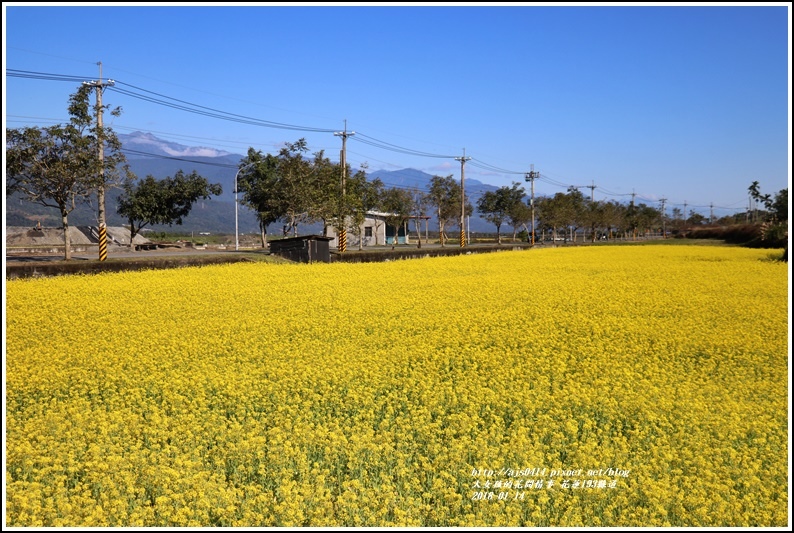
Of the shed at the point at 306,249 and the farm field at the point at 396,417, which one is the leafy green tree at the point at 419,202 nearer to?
the shed at the point at 306,249

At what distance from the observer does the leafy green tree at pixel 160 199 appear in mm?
65625

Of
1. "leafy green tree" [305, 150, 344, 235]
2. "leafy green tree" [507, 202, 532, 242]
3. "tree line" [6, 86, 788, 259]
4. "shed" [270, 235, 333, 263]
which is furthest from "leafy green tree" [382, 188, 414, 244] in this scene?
"shed" [270, 235, 333, 263]

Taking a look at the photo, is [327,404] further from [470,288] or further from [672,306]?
[470,288]

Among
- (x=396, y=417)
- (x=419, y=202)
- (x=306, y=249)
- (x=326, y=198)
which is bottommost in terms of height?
(x=396, y=417)

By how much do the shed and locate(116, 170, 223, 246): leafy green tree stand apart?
3387cm

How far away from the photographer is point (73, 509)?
5.33m

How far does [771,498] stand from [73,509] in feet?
18.8

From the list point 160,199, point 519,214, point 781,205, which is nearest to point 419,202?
point 519,214

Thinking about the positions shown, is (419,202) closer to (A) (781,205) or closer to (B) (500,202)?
(B) (500,202)

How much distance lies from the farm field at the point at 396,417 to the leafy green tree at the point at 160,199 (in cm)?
5350

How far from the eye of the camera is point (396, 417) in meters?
7.46

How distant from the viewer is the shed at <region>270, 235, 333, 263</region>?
114 feet

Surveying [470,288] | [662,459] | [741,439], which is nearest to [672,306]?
[470,288]

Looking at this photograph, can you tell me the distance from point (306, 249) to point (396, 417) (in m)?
27.9
